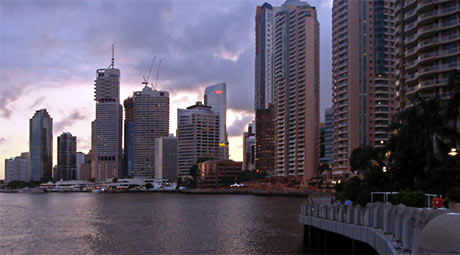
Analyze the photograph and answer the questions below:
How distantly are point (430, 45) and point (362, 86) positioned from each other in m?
102

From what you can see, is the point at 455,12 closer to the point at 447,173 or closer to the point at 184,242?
the point at 447,173

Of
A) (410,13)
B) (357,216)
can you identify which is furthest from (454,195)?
(410,13)

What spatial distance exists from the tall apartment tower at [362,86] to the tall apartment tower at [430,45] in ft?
294

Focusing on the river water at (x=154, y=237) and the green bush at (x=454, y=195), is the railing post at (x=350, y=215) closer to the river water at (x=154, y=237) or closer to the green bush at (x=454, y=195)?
the green bush at (x=454, y=195)

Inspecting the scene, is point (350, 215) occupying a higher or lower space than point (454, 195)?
lower

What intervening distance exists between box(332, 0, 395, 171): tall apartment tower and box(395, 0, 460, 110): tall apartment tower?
294 feet

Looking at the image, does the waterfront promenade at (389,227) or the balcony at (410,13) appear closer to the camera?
the waterfront promenade at (389,227)

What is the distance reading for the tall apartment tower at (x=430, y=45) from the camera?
91.6 m

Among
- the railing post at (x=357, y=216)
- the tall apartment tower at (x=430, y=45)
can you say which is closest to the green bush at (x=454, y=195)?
the railing post at (x=357, y=216)

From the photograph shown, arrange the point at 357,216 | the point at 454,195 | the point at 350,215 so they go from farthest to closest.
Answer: the point at 350,215
the point at 454,195
the point at 357,216

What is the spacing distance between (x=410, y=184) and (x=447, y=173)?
1380 centimetres

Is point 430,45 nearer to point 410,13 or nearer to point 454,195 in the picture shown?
point 410,13

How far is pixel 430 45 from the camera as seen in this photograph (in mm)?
94000

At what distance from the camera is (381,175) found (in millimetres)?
72500
